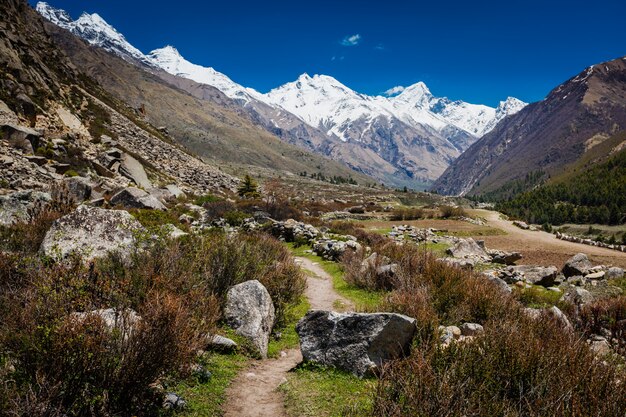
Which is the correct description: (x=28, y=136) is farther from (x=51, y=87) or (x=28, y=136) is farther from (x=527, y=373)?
(x=527, y=373)

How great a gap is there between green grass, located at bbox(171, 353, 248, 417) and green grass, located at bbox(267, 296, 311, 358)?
1069mm

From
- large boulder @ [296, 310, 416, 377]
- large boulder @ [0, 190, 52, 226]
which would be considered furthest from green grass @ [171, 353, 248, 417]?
large boulder @ [0, 190, 52, 226]

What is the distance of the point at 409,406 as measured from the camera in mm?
3885

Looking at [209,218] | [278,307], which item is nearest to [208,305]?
[278,307]

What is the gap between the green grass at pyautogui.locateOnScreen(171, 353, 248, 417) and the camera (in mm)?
5138

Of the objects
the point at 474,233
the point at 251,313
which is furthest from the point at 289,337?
the point at 474,233

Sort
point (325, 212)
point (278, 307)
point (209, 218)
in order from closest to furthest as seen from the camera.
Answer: point (278, 307) → point (209, 218) → point (325, 212)

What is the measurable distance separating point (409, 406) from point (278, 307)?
6274 mm

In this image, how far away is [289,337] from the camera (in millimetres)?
8922

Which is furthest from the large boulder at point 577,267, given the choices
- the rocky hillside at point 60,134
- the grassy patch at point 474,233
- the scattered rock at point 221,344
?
the rocky hillside at point 60,134

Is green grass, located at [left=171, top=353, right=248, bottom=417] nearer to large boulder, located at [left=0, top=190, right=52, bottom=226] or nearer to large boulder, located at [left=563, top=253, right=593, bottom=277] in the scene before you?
large boulder, located at [left=0, top=190, right=52, bottom=226]

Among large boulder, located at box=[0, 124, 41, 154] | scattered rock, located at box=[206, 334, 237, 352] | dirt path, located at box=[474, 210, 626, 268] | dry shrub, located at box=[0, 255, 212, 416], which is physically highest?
large boulder, located at box=[0, 124, 41, 154]

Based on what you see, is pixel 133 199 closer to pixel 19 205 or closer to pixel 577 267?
pixel 19 205

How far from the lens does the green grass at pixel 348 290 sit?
38.1ft
